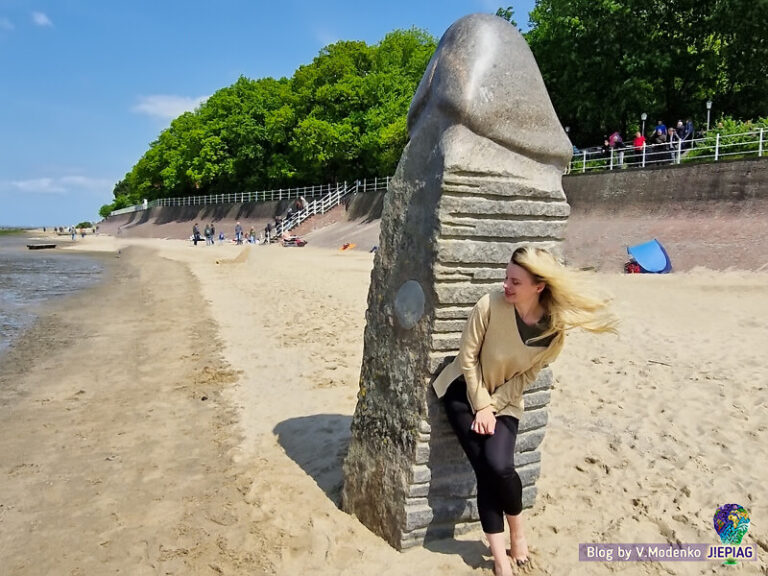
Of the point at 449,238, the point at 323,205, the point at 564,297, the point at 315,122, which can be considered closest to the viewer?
the point at 564,297

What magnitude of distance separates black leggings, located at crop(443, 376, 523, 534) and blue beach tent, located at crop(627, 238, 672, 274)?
45.8 feet

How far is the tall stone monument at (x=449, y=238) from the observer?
337cm

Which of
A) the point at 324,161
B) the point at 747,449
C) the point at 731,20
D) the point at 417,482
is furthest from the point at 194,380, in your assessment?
the point at 324,161

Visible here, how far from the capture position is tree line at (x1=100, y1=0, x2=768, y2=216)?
25016mm

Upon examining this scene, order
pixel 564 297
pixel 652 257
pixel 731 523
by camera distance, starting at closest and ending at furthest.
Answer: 1. pixel 564 297
2. pixel 731 523
3. pixel 652 257

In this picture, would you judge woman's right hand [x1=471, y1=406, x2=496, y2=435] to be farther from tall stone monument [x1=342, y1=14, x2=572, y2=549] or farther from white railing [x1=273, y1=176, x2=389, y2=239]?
white railing [x1=273, y1=176, x2=389, y2=239]

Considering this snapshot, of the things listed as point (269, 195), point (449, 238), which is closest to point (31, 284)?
point (449, 238)

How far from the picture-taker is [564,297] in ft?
10.1

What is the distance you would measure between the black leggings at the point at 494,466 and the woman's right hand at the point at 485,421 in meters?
0.06

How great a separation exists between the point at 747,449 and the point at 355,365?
456cm

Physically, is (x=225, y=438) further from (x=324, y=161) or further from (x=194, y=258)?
(x=324, y=161)

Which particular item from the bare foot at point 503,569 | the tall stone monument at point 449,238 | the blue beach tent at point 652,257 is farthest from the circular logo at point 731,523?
the blue beach tent at point 652,257

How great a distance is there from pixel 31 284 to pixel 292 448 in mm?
18565

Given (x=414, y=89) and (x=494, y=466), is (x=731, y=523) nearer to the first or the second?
(x=494, y=466)
